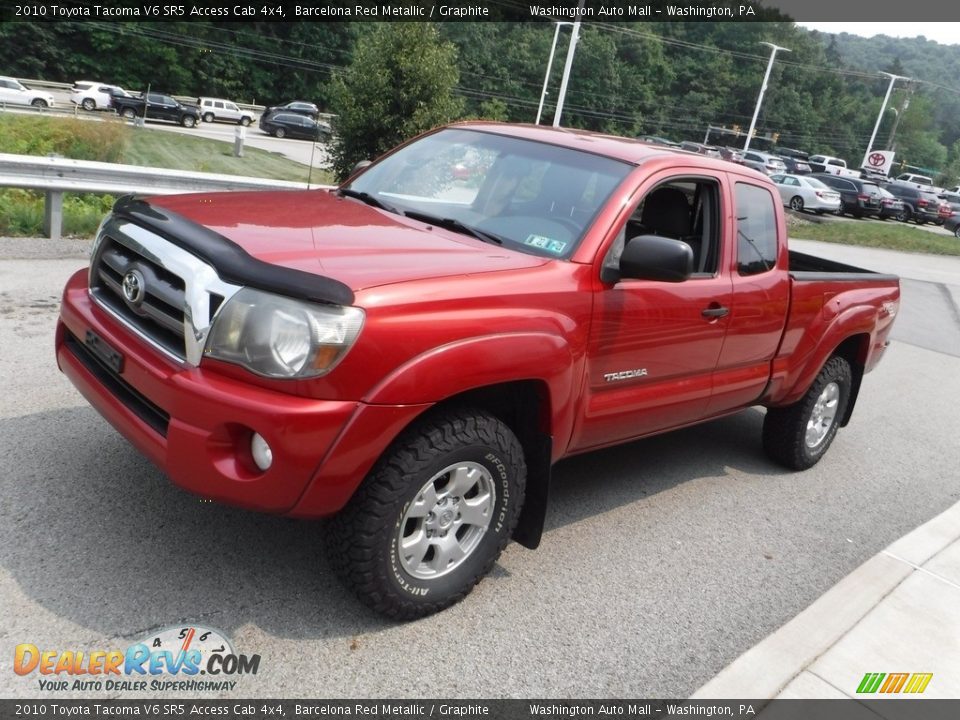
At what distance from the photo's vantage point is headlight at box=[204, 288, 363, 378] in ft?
9.29

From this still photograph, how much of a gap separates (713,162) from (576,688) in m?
2.86

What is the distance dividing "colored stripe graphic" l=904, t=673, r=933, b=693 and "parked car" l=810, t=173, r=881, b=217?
1502 inches

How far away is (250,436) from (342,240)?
908 mm

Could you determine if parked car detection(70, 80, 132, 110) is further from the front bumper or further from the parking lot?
the front bumper

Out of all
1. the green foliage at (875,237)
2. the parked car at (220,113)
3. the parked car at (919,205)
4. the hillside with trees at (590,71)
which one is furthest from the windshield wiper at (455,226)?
the parked car at (220,113)

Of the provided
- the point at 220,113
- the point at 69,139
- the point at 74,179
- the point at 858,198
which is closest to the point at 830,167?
the point at 858,198

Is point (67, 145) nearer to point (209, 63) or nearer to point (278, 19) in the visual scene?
point (209, 63)

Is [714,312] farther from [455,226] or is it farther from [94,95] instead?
[94,95]

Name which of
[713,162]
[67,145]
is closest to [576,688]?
[713,162]

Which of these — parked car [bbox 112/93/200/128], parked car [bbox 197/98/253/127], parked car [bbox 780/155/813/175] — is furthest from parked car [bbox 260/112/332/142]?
parked car [bbox 780/155/813/175]

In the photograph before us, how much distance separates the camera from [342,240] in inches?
134

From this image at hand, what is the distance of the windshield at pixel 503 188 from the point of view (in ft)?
12.7

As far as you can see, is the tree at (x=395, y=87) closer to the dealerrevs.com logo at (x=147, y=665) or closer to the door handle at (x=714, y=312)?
the door handle at (x=714, y=312)

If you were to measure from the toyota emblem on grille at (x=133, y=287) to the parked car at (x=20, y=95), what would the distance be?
39.2 m
